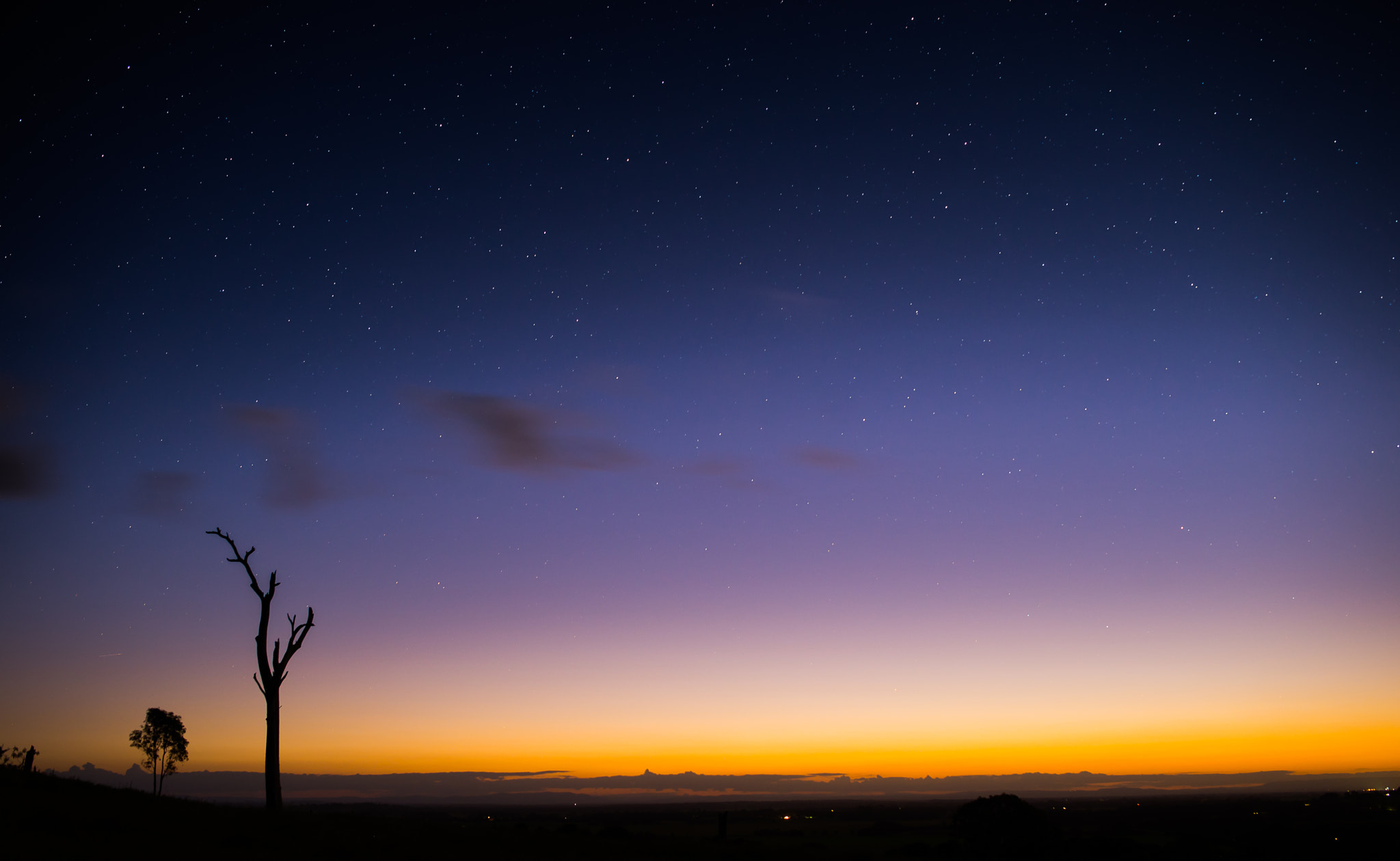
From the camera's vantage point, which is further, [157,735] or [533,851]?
[157,735]

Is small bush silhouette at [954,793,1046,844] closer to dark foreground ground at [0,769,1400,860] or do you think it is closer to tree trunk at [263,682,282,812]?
dark foreground ground at [0,769,1400,860]

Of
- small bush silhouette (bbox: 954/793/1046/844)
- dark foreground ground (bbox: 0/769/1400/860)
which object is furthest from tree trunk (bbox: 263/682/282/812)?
small bush silhouette (bbox: 954/793/1046/844)

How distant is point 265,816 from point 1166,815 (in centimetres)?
15614

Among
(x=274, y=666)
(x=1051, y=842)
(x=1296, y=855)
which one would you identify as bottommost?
(x=1296, y=855)

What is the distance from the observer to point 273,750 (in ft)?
95.1

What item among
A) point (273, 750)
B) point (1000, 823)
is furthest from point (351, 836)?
point (1000, 823)

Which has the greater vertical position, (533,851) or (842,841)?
(533,851)

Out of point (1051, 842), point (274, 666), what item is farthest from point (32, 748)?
point (1051, 842)

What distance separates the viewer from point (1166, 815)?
13875 cm

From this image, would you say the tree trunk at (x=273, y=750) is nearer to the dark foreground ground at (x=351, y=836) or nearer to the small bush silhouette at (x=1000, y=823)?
the dark foreground ground at (x=351, y=836)

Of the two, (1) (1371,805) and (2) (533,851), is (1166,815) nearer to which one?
(1) (1371,805)

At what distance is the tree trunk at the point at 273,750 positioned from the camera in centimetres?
2834

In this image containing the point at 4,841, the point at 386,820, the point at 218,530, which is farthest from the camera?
the point at 218,530

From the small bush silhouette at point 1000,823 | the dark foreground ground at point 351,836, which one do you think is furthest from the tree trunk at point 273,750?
the small bush silhouette at point 1000,823
